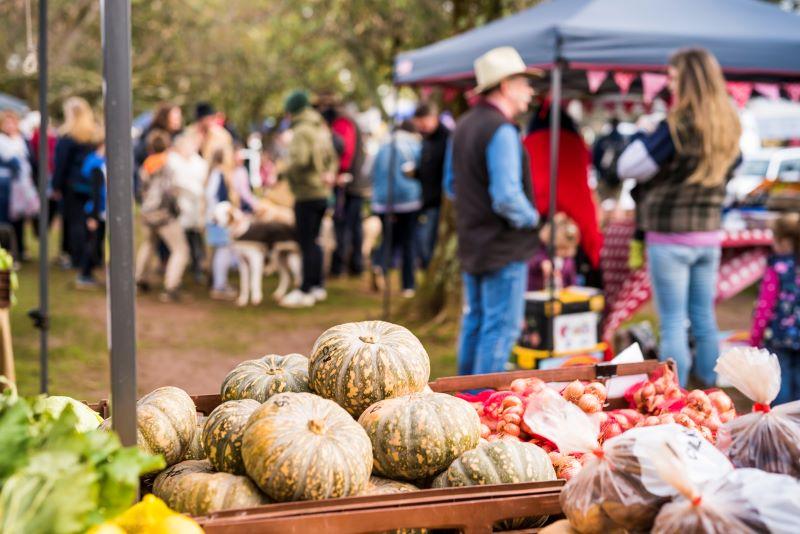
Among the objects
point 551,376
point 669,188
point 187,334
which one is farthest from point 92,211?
point 551,376

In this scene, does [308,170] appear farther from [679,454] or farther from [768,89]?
[679,454]

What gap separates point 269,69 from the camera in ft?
91.6

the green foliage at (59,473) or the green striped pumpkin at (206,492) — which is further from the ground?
the green foliage at (59,473)

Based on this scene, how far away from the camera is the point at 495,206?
5160 mm

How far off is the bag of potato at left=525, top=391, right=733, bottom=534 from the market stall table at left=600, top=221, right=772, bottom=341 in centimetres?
536

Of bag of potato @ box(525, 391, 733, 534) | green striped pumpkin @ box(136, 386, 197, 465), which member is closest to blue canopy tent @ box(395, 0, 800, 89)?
green striped pumpkin @ box(136, 386, 197, 465)

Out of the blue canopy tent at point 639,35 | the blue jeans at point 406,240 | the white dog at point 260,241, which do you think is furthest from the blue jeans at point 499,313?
the blue jeans at point 406,240

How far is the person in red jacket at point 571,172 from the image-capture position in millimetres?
7219

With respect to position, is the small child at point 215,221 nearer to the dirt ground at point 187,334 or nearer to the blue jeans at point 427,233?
the dirt ground at point 187,334

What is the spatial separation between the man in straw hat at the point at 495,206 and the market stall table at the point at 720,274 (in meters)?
1.92

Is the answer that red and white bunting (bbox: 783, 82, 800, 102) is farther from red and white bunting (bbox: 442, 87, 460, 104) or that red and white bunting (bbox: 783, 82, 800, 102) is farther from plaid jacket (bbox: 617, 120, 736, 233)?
red and white bunting (bbox: 442, 87, 460, 104)

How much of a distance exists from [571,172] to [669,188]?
2.02 m

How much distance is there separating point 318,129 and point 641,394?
719 cm

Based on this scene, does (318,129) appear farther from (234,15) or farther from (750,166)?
(234,15)
